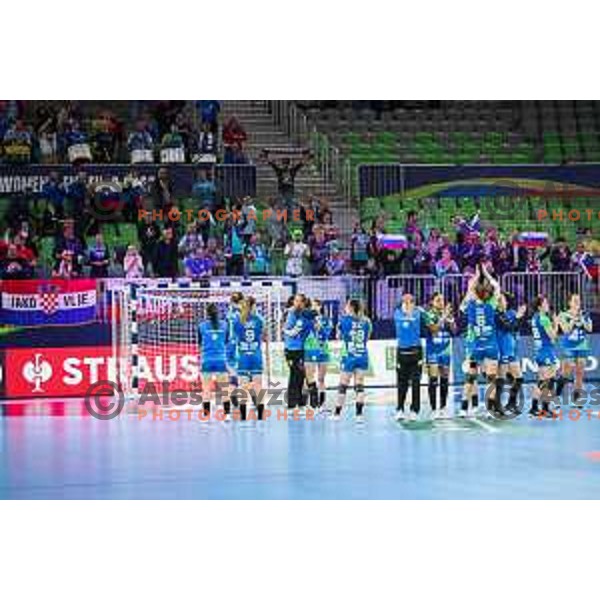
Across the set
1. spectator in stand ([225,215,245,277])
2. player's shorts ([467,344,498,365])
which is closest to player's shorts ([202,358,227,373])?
player's shorts ([467,344,498,365])

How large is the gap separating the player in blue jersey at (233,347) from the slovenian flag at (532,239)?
4743mm

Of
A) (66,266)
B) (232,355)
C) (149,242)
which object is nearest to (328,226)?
(149,242)

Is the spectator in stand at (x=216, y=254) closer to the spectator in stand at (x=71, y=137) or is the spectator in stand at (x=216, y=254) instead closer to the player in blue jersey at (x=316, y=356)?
the player in blue jersey at (x=316, y=356)

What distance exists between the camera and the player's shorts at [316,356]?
55.2 ft

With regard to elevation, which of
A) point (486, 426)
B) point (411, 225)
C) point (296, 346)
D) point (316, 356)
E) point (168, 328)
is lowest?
point (486, 426)

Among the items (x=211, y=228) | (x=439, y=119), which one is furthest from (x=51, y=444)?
(x=439, y=119)

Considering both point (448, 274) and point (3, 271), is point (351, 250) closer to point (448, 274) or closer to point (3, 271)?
point (448, 274)

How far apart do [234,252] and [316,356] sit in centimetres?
252

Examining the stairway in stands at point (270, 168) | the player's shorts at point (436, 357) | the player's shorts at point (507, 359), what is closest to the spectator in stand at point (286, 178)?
the stairway in stands at point (270, 168)

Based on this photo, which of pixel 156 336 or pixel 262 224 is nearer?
pixel 156 336

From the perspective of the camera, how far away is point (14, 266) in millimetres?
18047

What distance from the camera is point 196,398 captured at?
57.2 ft

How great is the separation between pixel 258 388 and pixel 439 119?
6203mm

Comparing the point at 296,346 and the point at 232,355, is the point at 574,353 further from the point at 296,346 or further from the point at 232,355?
the point at 232,355
